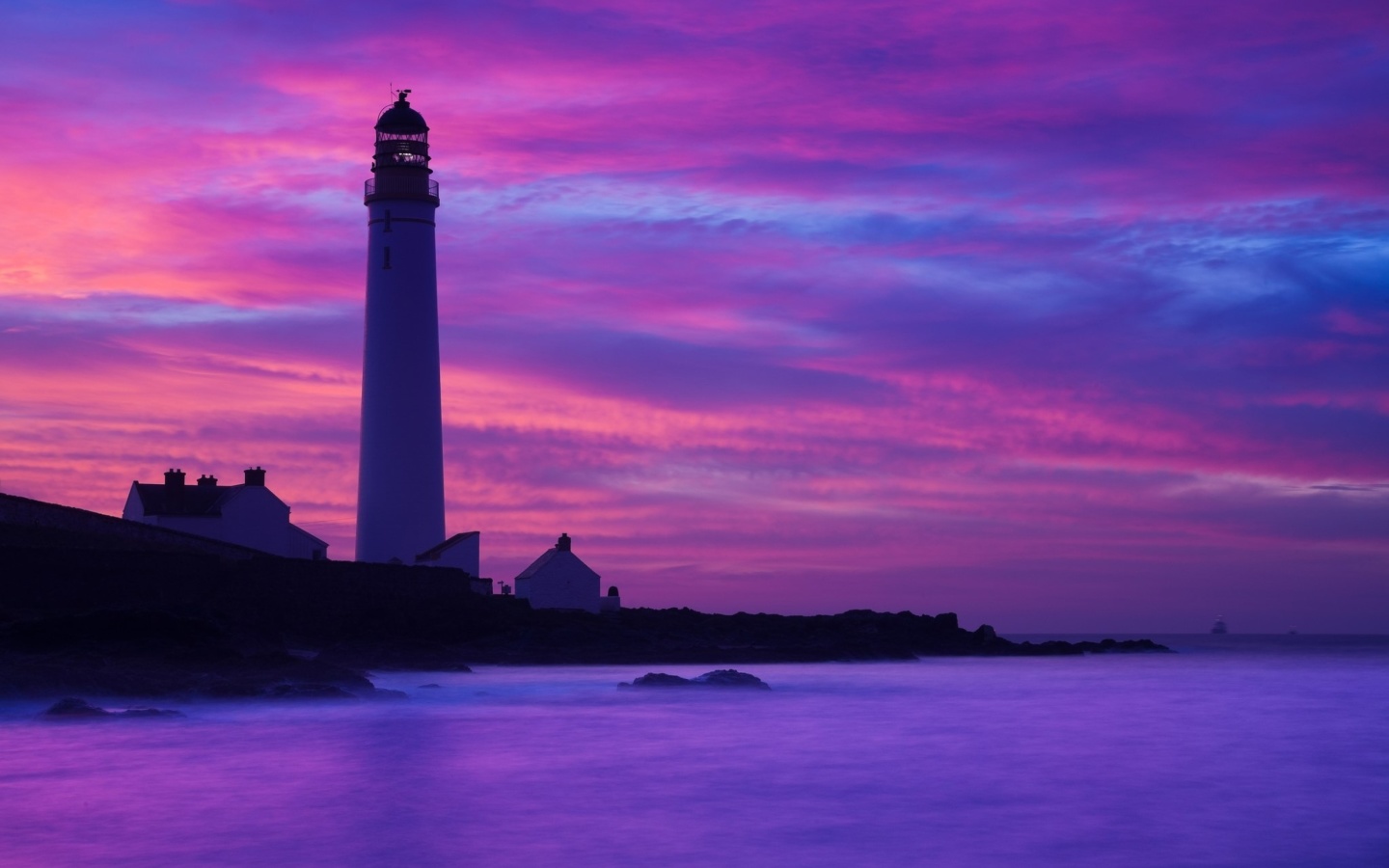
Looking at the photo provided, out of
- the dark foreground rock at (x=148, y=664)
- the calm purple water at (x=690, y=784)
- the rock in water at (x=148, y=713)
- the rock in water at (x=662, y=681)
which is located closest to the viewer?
the calm purple water at (x=690, y=784)

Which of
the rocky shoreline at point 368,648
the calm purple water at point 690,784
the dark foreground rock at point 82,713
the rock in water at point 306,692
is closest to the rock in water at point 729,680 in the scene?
the calm purple water at point 690,784

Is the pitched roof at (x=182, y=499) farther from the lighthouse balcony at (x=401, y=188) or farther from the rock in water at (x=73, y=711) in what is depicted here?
the rock in water at (x=73, y=711)

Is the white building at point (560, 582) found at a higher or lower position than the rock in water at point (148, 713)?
higher

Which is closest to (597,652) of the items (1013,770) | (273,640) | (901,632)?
(273,640)

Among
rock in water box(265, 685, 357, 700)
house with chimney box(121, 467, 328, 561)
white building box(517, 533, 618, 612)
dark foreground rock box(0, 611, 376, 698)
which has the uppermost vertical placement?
house with chimney box(121, 467, 328, 561)

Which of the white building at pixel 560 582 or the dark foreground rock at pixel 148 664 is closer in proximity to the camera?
the dark foreground rock at pixel 148 664

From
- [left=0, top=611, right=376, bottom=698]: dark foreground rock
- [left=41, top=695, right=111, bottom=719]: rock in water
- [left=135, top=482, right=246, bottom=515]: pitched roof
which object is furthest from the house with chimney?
[left=41, top=695, right=111, bottom=719]: rock in water

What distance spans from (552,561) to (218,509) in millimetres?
6809

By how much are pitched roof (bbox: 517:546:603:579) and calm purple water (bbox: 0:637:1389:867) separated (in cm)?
1057

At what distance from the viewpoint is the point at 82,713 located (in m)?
13.7

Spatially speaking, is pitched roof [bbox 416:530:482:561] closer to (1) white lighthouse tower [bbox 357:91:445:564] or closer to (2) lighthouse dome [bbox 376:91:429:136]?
(1) white lighthouse tower [bbox 357:91:445:564]

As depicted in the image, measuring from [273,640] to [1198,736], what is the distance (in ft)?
42.5

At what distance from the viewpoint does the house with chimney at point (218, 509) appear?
28.7 metres

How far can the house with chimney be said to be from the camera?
94.2 ft
